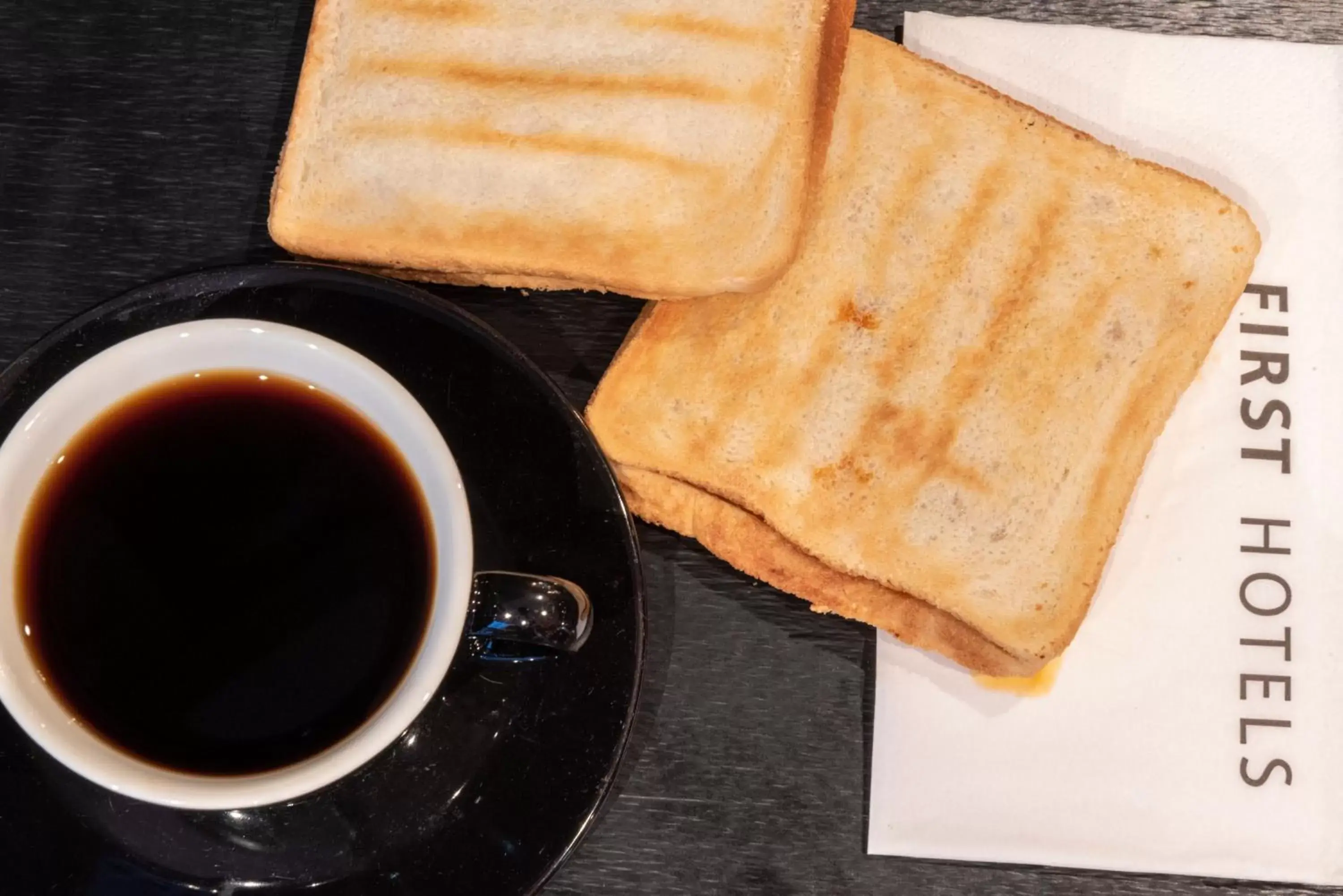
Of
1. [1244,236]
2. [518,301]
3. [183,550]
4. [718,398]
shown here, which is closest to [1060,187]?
[1244,236]

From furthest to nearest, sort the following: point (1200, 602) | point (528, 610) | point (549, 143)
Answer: point (1200, 602)
point (549, 143)
point (528, 610)

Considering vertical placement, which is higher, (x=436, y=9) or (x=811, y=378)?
(x=436, y=9)

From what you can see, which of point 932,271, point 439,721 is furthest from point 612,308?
point 439,721

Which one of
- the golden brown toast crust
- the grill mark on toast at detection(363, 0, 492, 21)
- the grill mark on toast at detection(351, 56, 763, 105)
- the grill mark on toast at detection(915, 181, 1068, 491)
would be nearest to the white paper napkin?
the golden brown toast crust

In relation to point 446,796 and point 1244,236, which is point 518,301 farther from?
point 1244,236

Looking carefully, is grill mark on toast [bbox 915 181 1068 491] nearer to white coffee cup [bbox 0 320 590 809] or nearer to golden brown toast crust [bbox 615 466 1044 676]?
golden brown toast crust [bbox 615 466 1044 676]

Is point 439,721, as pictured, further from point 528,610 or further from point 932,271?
point 932,271

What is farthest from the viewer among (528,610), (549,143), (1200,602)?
(1200,602)
